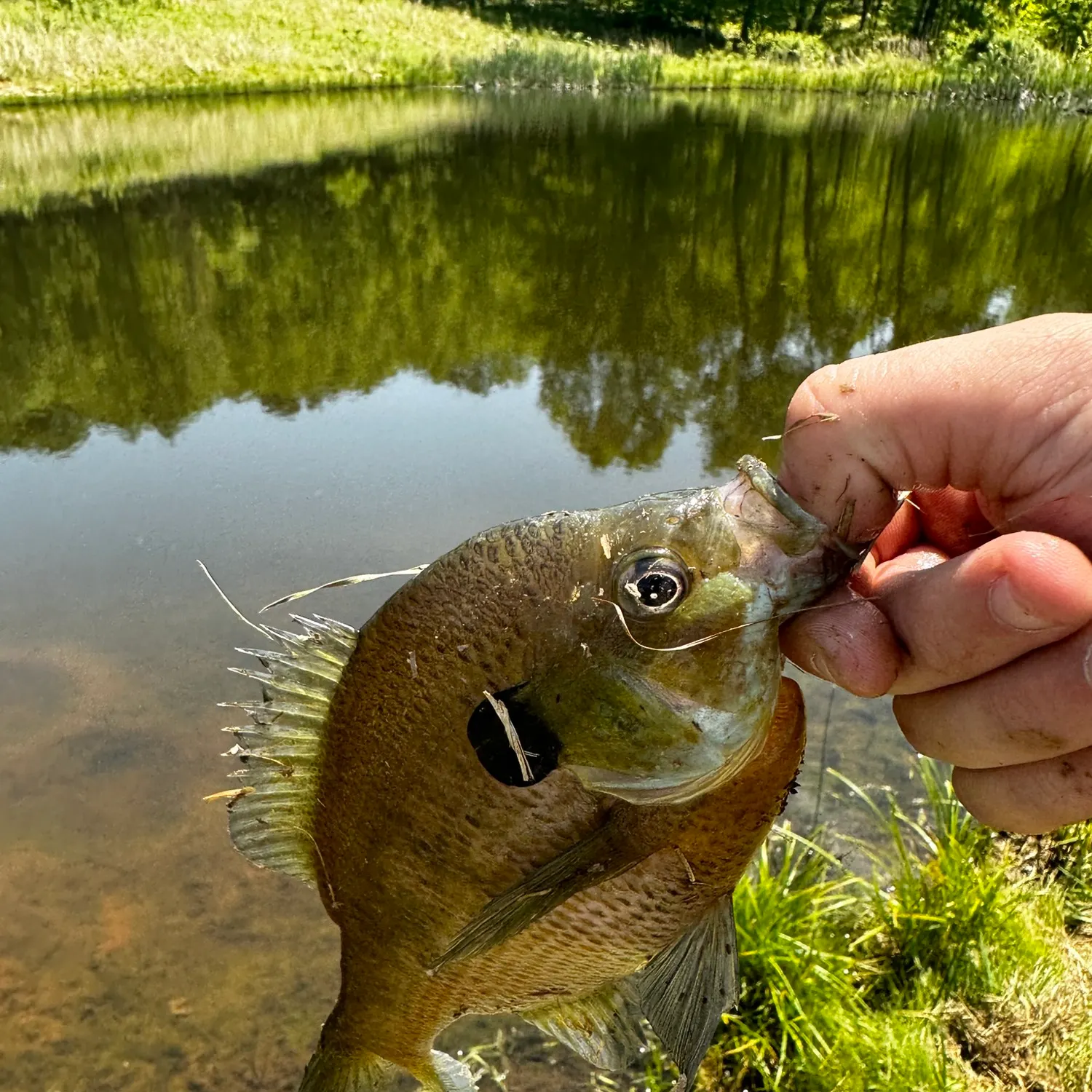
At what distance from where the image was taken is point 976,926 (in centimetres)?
296

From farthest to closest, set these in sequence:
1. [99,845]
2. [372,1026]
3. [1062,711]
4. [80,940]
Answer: [99,845]
[80,940]
[372,1026]
[1062,711]

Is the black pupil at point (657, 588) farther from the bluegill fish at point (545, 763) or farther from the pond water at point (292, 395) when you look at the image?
the pond water at point (292, 395)

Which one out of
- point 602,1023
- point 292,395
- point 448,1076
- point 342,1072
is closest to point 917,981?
point 602,1023

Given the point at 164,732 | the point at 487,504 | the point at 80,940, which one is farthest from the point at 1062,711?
the point at 487,504

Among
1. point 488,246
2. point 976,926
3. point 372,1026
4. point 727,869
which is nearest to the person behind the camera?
point 727,869

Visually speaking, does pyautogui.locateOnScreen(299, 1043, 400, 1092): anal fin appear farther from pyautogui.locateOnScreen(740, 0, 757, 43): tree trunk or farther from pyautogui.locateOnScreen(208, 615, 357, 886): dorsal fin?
pyautogui.locateOnScreen(740, 0, 757, 43): tree trunk

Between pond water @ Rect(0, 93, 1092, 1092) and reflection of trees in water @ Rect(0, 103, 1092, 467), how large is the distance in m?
0.07

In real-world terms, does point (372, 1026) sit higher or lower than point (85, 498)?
higher

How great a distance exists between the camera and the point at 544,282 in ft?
38.1

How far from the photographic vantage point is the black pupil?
1304mm

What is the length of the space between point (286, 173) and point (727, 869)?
58.8ft

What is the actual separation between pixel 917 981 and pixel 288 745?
7.54ft

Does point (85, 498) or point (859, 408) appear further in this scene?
point (85, 498)

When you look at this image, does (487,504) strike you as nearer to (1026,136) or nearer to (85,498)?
(85,498)
